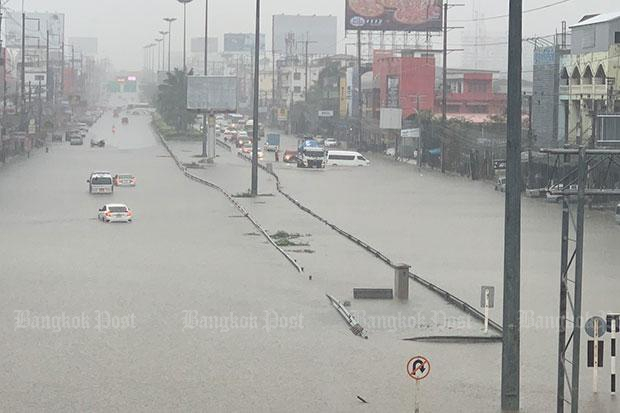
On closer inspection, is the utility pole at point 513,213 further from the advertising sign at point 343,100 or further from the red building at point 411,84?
the advertising sign at point 343,100

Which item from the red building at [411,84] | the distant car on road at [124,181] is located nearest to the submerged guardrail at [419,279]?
the distant car on road at [124,181]

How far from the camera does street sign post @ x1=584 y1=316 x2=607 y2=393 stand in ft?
41.3

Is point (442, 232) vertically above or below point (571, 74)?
below

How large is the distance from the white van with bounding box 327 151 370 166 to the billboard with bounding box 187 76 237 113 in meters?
5.82

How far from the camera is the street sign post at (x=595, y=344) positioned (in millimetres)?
12590

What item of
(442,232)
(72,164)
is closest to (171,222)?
(442,232)

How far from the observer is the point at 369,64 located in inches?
3627

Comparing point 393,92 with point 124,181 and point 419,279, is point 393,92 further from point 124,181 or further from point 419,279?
point 419,279

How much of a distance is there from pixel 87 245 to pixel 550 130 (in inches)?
1138

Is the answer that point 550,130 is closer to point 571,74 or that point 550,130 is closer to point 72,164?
point 571,74

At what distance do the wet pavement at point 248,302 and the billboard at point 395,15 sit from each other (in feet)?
131

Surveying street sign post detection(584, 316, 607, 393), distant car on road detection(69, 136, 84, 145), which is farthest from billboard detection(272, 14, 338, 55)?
street sign post detection(584, 316, 607, 393)

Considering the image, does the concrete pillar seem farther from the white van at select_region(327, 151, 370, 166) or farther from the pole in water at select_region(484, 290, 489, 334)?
the white van at select_region(327, 151, 370, 166)

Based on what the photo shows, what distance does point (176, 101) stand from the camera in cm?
9250
